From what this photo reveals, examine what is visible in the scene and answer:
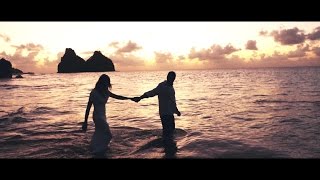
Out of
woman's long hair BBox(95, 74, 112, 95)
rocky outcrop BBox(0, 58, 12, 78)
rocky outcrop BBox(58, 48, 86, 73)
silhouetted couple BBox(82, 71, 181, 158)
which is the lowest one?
silhouetted couple BBox(82, 71, 181, 158)

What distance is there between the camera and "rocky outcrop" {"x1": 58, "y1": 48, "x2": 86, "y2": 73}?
571 ft

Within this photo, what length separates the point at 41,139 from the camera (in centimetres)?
1175

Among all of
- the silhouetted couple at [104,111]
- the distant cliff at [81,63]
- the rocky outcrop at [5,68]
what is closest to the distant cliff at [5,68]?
the rocky outcrop at [5,68]

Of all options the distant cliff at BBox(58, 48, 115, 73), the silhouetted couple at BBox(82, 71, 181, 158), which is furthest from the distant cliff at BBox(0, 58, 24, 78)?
the silhouetted couple at BBox(82, 71, 181, 158)

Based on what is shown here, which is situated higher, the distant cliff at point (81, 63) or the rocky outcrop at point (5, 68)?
the distant cliff at point (81, 63)

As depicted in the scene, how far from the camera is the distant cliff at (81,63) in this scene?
6939 inches

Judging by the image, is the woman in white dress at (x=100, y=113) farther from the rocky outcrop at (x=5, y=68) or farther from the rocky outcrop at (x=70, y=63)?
the rocky outcrop at (x=70, y=63)

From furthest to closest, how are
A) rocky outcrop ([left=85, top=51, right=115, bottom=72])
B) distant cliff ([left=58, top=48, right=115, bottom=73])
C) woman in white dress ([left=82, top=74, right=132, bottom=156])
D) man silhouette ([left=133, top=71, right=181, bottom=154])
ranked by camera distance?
rocky outcrop ([left=85, top=51, right=115, bottom=72])
distant cliff ([left=58, top=48, right=115, bottom=73])
man silhouette ([left=133, top=71, right=181, bottom=154])
woman in white dress ([left=82, top=74, right=132, bottom=156])

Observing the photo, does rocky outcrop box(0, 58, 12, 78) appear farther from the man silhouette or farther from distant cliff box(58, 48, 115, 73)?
the man silhouette

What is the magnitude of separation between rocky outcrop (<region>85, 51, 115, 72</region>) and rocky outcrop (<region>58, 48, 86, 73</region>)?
27.9ft

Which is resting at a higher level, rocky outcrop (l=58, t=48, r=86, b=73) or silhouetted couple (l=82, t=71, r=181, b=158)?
rocky outcrop (l=58, t=48, r=86, b=73)
